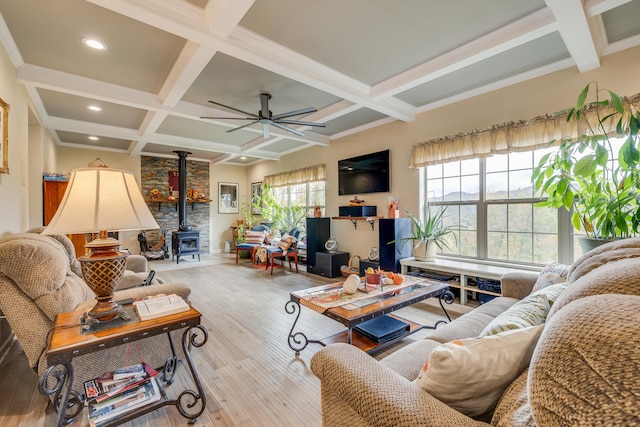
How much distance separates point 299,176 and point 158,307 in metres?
4.92

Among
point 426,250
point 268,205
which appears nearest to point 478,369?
point 426,250

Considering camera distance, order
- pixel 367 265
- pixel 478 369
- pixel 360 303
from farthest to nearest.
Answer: pixel 367 265
pixel 360 303
pixel 478 369

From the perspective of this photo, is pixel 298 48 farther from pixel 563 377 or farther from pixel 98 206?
pixel 563 377

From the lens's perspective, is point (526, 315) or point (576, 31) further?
point (576, 31)

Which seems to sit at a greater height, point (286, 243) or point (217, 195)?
point (217, 195)

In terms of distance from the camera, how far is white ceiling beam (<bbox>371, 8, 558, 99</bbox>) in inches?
85.3

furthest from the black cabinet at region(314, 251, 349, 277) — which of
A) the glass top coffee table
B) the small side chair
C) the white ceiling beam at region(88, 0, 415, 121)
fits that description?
the white ceiling beam at region(88, 0, 415, 121)

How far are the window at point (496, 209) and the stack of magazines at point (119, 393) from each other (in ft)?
12.0

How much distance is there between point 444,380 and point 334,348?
461 millimetres

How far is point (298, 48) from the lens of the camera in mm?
2619

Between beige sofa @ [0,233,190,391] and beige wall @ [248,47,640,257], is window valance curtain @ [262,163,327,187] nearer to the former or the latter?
beige wall @ [248,47,640,257]

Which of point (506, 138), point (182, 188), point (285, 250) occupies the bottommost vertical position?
point (285, 250)

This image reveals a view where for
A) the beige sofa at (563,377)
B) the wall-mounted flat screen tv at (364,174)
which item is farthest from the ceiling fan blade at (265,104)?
the beige sofa at (563,377)

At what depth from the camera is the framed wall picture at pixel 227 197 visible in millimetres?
8422
